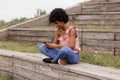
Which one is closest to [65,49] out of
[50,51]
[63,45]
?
[63,45]

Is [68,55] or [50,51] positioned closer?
[68,55]

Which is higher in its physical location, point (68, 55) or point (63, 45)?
point (63, 45)

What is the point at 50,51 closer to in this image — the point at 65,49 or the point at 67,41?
the point at 67,41

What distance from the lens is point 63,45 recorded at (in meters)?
4.87

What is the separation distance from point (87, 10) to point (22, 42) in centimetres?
217

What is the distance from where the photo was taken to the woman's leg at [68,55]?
4.61 metres

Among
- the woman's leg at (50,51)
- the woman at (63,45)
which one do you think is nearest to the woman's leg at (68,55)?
the woman at (63,45)

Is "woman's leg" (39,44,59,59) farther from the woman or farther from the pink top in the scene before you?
the pink top

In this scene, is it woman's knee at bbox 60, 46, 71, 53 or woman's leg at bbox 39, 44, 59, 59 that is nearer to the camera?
woman's knee at bbox 60, 46, 71, 53

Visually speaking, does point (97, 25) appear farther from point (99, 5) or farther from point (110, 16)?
point (99, 5)

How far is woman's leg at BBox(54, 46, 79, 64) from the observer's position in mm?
4609

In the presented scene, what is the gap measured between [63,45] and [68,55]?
23 centimetres

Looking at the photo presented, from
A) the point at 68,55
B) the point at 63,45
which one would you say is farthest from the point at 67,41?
the point at 68,55

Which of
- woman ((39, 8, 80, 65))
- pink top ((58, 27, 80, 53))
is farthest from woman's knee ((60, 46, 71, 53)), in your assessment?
pink top ((58, 27, 80, 53))
